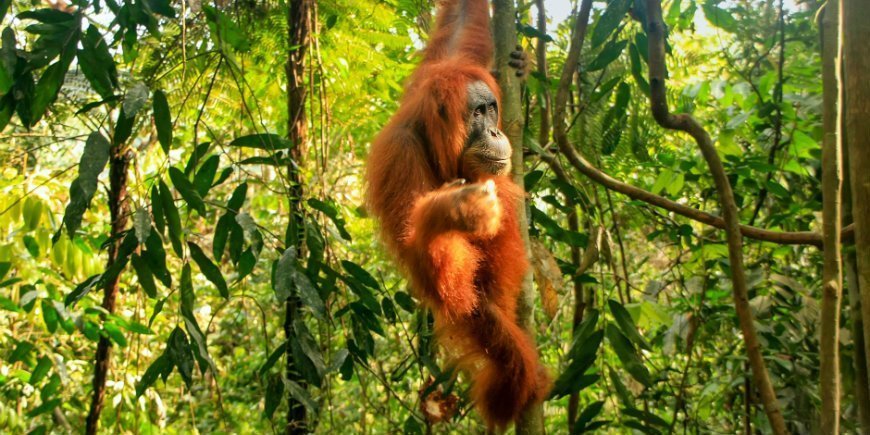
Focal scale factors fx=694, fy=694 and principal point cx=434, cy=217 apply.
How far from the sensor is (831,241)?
1.79m

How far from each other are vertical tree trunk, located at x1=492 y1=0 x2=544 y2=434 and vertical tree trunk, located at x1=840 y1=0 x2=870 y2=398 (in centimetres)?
94

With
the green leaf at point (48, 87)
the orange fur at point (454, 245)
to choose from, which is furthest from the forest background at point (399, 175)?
the orange fur at point (454, 245)

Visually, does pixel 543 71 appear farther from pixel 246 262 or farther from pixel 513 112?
pixel 246 262

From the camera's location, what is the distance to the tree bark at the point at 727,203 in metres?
2.14

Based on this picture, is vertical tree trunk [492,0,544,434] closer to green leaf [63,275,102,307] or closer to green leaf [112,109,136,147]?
green leaf [112,109,136,147]

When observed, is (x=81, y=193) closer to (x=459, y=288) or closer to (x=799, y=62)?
(x=459, y=288)

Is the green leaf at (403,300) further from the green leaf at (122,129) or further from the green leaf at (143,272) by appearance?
the green leaf at (122,129)

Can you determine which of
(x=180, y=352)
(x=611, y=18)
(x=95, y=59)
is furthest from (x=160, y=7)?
(x=611, y=18)

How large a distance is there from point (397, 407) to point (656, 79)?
2.91m

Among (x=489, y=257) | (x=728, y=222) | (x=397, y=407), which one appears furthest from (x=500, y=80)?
(x=397, y=407)

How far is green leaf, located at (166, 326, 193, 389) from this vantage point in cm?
206

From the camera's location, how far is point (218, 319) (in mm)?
6586

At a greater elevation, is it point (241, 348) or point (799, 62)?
point (799, 62)

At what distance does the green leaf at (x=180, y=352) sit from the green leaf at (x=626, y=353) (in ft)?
4.42
